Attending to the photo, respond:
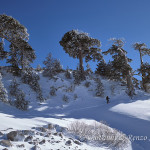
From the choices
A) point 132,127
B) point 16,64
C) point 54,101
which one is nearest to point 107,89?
point 54,101

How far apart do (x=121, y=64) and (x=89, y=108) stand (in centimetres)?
873

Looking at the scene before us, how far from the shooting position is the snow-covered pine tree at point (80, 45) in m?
20.0

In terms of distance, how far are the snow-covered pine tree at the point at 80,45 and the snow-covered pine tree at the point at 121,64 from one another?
3.65 m

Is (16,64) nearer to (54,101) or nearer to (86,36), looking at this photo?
(54,101)

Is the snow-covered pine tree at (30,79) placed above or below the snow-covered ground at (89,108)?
above

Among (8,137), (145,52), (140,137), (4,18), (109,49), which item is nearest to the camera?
(8,137)

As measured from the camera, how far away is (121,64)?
16.0 metres

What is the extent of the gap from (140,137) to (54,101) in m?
10.3

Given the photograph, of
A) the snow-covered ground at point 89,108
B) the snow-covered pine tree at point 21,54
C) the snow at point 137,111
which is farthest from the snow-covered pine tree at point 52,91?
the snow at point 137,111

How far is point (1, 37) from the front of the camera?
1384cm

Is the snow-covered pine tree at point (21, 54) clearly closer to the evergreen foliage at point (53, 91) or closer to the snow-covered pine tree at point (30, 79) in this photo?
the snow-covered pine tree at point (30, 79)

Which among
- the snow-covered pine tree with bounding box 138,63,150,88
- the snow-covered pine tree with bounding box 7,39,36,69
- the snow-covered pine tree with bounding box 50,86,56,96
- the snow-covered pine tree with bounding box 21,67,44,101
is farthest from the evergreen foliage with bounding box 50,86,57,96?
the snow-covered pine tree with bounding box 138,63,150,88

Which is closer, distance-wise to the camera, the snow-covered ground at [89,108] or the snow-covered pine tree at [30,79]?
the snow-covered ground at [89,108]

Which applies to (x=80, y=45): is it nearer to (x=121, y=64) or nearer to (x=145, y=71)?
(x=121, y=64)
